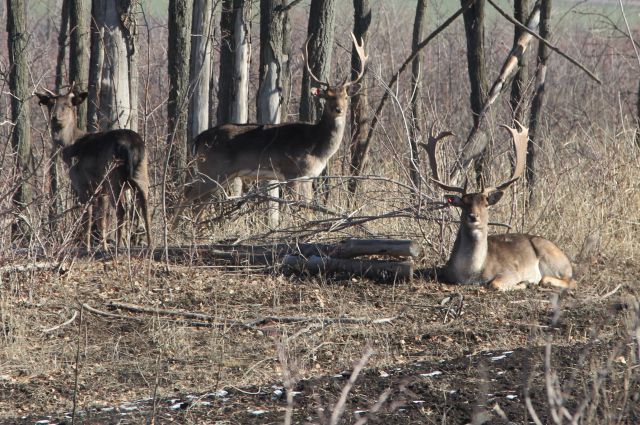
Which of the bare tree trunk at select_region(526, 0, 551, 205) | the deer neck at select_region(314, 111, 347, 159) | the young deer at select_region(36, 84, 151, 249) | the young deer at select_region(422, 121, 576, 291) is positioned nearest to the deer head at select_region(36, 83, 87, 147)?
the young deer at select_region(36, 84, 151, 249)

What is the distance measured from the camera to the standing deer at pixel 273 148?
13.3m

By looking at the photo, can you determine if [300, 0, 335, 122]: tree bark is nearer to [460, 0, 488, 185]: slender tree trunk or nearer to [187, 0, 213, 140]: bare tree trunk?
[187, 0, 213, 140]: bare tree trunk

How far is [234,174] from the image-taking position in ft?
44.8

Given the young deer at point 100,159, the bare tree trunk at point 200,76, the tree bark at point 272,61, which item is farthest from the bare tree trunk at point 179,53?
the young deer at point 100,159

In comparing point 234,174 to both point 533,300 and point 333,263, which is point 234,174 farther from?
point 533,300

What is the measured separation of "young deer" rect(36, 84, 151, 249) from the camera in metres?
11.2

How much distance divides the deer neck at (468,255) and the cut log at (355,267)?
1.35 ft

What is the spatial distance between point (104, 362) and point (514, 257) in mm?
4281

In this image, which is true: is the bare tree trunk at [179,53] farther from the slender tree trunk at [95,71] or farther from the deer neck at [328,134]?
the deer neck at [328,134]

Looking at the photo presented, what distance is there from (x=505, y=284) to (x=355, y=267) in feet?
4.60

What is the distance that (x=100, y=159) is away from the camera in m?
11.4

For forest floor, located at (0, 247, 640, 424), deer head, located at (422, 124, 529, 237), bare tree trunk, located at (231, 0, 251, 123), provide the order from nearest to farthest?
forest floor, located at (0, 247, 640, 424), deer head, located at (422, 124, 529, 237), bare tree trunk, located at (231, 0, 251, 123)

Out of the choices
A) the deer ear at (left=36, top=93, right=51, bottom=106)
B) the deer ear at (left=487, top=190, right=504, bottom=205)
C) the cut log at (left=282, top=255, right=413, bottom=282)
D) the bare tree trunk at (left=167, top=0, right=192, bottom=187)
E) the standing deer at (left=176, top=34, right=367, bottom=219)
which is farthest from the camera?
the bare tree trunk at (left=167, top=0, right=192, bottom=187)

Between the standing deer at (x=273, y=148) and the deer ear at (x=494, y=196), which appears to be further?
the standing deer at (x=273, y=148)
